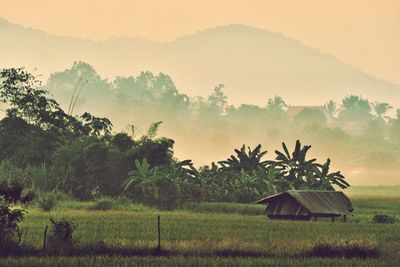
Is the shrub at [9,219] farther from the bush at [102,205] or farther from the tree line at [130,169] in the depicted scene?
the tree line at [130,169]

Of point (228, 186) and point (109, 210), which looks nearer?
point (109, 210)

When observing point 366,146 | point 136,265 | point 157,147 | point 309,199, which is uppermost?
point 366,146

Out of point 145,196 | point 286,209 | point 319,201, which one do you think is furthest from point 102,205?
point 319,201

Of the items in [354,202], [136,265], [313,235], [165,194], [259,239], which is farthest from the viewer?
[354,202]

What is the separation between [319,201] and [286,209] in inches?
71.6

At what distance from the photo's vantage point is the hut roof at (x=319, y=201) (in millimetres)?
43469

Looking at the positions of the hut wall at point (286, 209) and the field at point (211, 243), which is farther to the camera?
the hut wall at point (286, 209)

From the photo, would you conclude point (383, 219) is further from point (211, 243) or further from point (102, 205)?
point (211, 243)

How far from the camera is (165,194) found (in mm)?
52156

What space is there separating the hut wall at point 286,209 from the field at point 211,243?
3.85 m

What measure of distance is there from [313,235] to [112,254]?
10220 millimetres

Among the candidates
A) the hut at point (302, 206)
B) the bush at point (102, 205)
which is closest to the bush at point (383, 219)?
the hut at point (302, 206)

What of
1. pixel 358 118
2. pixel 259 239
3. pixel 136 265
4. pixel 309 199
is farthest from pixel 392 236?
pixel 358 118

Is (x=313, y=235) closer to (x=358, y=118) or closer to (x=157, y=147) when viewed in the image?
(x=157, y=147)
